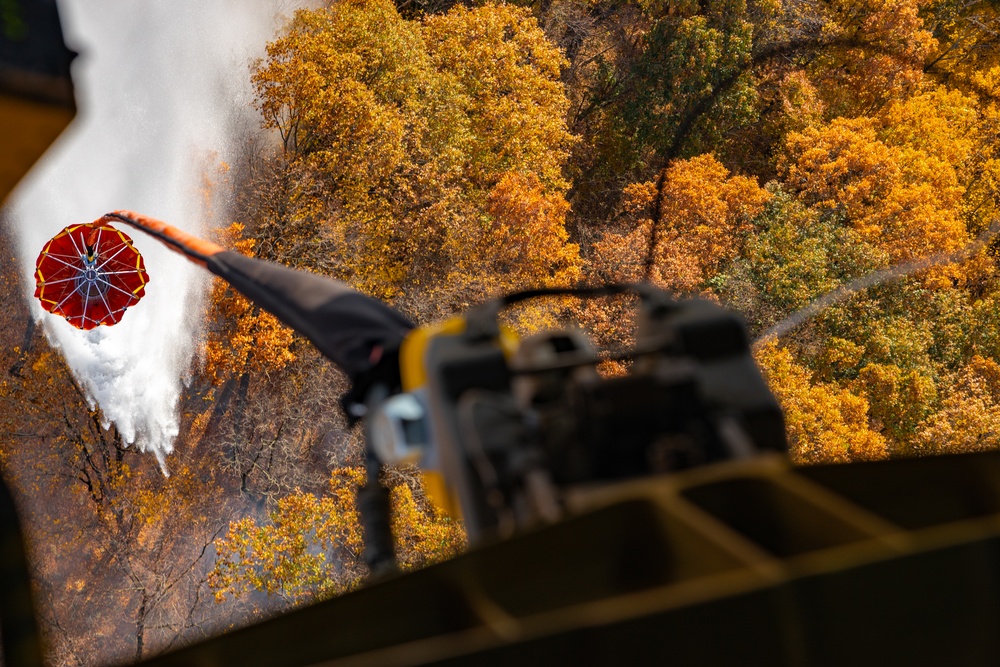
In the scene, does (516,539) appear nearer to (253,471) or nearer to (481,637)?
(481,637)

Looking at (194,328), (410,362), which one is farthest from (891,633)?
(194,328)

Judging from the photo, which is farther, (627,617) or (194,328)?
(194,328)

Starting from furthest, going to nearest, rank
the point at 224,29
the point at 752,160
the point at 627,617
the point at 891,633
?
the point at 752,160 → the point at 224,29 → the point at 891,633 → the point at 627,617

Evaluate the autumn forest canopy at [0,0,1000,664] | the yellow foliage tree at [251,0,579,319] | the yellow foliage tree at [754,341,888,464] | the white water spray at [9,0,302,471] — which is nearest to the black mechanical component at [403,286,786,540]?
the autumn forest canopy at [0,0,1000,664]

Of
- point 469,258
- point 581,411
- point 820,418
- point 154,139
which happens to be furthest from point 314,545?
point 581,411

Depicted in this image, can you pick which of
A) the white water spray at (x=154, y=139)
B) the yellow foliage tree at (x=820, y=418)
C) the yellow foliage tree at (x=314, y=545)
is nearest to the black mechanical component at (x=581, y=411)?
the yellow foliage tree at (x=314, y=545)
